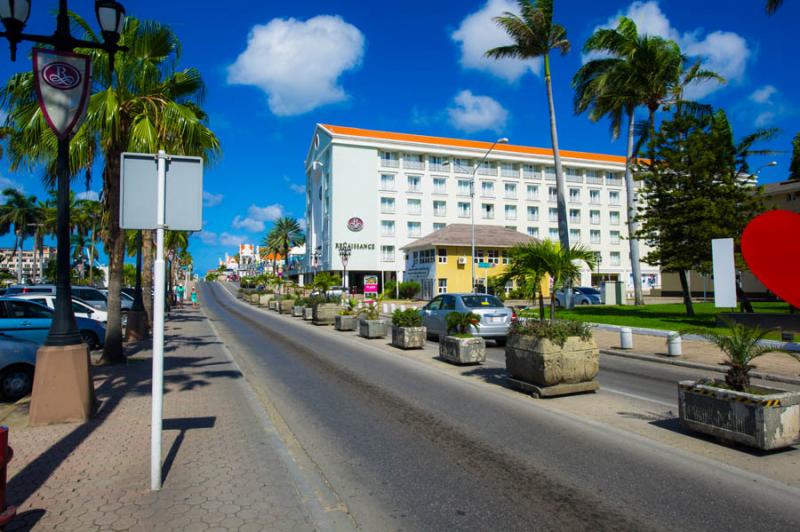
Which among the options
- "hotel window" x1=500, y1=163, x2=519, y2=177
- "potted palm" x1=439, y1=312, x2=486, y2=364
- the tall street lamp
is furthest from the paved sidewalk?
"hotel window" x1=500, y1=163, x2=519, y2=177

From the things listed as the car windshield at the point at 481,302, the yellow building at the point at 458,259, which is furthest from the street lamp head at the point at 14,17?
the yellow building at the point at 458,259

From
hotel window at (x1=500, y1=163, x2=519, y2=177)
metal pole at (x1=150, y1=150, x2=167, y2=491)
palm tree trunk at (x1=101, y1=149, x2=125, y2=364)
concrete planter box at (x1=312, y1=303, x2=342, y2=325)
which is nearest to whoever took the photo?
metal pole at (x1=150, y1=150, x2=167, y2=491)

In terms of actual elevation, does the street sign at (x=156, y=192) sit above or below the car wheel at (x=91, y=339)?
above

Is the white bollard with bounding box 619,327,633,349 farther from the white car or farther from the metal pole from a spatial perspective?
the white car

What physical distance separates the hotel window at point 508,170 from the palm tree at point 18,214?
61.7 metres

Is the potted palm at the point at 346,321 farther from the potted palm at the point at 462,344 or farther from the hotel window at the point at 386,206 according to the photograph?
the hotel window at the point at 386,206

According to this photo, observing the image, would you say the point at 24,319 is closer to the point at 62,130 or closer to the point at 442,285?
the point at 62,130

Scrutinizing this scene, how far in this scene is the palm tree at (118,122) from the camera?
965 cm

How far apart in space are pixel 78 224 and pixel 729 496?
2909 inches

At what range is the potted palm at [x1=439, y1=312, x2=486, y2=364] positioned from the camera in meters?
11.4

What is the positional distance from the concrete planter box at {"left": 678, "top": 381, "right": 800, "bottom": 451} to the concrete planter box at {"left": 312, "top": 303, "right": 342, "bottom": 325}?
20.5m

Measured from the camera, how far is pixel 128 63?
11523mm

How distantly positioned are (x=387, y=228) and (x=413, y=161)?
941cm

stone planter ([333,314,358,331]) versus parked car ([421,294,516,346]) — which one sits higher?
parked car ([421,294,516,346])
